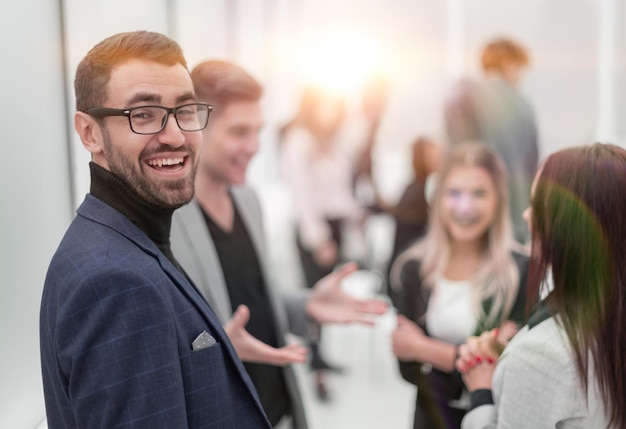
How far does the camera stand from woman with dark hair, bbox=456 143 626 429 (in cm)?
102

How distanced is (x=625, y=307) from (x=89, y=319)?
0.83 metres

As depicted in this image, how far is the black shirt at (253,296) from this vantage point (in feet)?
5.29

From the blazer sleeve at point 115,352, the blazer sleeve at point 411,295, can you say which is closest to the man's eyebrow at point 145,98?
the blazer sleeve at point 115,352

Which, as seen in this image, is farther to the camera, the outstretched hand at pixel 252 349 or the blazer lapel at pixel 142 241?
the outstretched hand at pixel 252 349

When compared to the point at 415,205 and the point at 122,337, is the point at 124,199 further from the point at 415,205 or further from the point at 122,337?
the point at 415,205

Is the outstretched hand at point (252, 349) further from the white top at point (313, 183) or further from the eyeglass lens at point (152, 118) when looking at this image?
the white top at point (313, 183)

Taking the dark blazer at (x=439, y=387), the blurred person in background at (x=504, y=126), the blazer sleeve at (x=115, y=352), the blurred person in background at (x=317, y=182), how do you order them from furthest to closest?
the blurred person in background at (x=317, y=182) < the blurred person in background at (x=504, y=126) < the dark blazer at (x=439, y=387) < the blazer sleeve at (x=115, y=352)

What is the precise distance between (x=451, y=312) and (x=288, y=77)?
13.7 feet

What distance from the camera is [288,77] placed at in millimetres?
5742

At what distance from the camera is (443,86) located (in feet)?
21.1

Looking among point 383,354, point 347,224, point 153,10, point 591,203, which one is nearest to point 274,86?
point 347,224

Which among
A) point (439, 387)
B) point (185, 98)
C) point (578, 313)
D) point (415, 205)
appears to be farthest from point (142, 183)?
point (415, 205)

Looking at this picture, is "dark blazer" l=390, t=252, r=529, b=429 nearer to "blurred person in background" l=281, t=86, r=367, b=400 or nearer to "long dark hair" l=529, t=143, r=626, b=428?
"long dark hair" l=529, t=143, r=626, b=428

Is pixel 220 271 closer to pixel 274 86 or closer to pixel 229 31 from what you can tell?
pixel 229 31
